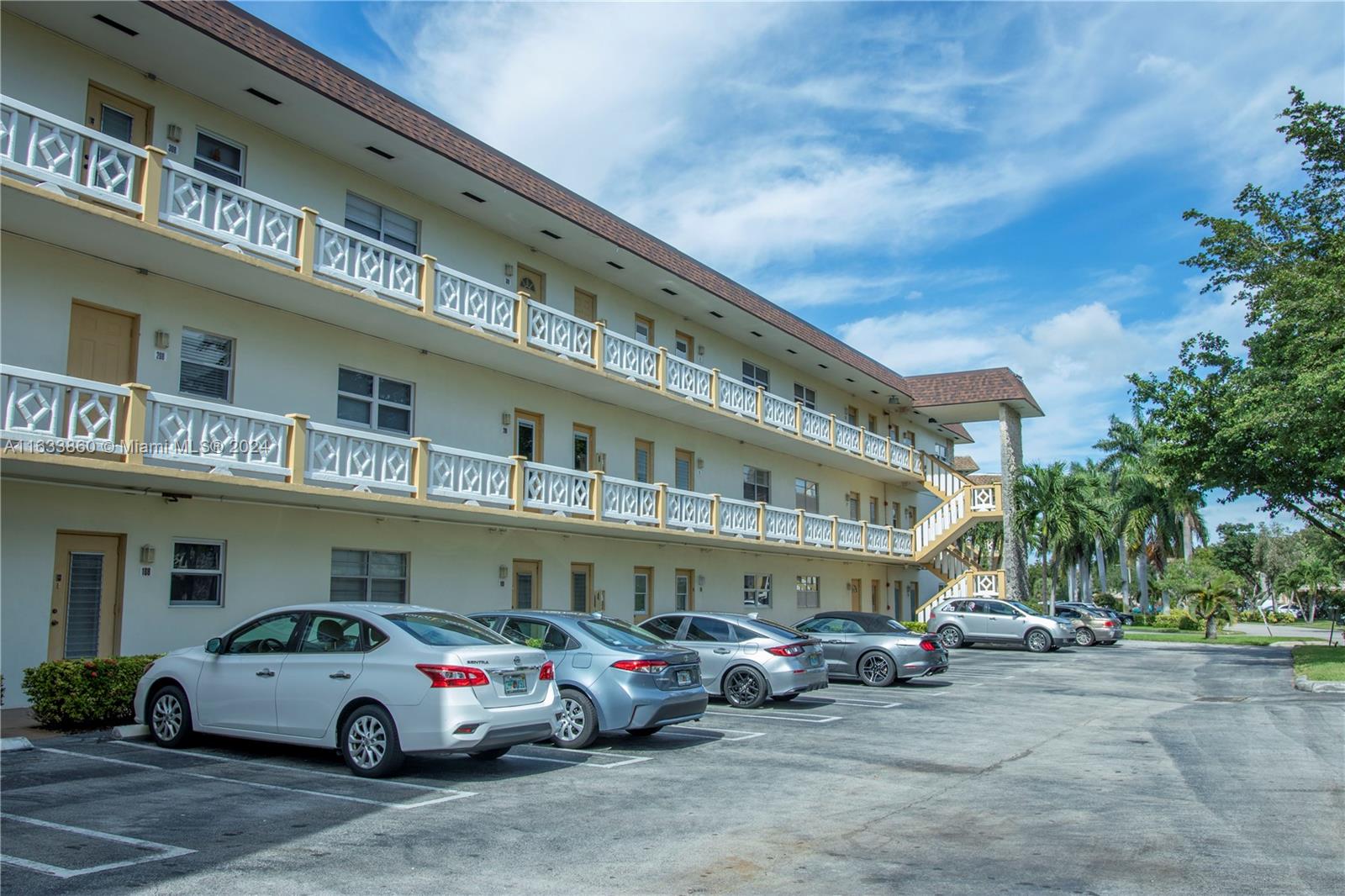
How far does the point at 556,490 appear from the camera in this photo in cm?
2061

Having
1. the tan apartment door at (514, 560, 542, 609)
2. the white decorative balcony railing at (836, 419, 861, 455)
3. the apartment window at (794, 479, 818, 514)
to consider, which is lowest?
the tan apartment door at (514, 560, 542, 609)

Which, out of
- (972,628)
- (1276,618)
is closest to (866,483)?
(972,628)

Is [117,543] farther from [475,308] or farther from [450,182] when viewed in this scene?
[450,182]

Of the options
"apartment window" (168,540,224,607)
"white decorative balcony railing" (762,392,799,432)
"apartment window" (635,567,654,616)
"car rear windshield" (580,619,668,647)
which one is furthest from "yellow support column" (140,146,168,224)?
"white decorative balcony railing" (762,392,799,432)

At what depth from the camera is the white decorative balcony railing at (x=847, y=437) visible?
34594 millimetres

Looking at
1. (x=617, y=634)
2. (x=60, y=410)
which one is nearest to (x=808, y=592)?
(x=617, y=634)

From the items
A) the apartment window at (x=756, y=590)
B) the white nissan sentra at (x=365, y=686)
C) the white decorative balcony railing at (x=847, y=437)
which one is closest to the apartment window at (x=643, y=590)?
the apartment window at (x=756, y=590)

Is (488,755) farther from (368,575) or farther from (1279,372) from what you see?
(1279,372)

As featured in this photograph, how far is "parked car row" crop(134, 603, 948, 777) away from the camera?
9.64 metres

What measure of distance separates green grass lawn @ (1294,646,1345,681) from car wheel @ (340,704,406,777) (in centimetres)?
1982

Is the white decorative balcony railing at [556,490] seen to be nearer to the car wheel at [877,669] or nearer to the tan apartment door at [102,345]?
the car wheel at [877,669]

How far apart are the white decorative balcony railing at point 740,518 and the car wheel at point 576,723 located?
14527mm

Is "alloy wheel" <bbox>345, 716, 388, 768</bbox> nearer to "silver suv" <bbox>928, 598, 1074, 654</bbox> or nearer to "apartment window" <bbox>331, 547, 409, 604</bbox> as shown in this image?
"apartment window" <bbox>331, 547, 409, 604</bbox>

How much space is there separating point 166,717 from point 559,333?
11.9 meters
